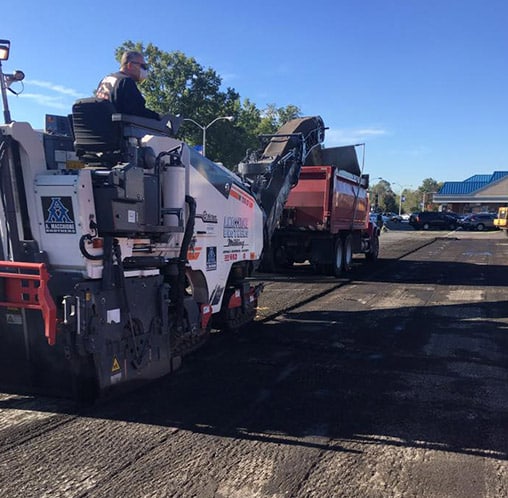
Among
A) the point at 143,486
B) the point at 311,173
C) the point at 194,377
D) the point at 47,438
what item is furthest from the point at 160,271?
→ the point at 311,173

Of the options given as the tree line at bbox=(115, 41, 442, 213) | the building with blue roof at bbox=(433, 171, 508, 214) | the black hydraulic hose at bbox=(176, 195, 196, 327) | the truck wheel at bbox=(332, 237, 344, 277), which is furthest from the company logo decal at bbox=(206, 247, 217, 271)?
the building with blue roof at bbox=(433, 171, 508, 214)

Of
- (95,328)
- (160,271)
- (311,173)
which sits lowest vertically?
(95,328)

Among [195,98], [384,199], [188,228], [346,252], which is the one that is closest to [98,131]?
[188,228]

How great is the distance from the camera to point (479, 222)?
49719mm

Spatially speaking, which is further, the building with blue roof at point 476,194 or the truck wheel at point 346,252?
the building with blue roof at point 476,194

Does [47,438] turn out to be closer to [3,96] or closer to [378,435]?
[378,435]

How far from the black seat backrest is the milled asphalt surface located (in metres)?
2.25

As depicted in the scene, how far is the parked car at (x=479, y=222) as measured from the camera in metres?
49.5

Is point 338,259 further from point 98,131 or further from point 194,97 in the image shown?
point 194,97

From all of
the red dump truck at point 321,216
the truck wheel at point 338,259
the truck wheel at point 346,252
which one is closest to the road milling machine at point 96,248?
the red dump truck at point 321,216

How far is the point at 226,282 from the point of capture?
6.61 m

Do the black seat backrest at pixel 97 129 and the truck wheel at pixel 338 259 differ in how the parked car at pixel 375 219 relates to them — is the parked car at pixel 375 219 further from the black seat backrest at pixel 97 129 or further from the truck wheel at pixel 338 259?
the black seat backrest at pixel 97 129

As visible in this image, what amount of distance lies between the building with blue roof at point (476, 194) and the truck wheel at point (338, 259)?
63.0 m

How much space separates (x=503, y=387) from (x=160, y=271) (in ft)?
11.7
